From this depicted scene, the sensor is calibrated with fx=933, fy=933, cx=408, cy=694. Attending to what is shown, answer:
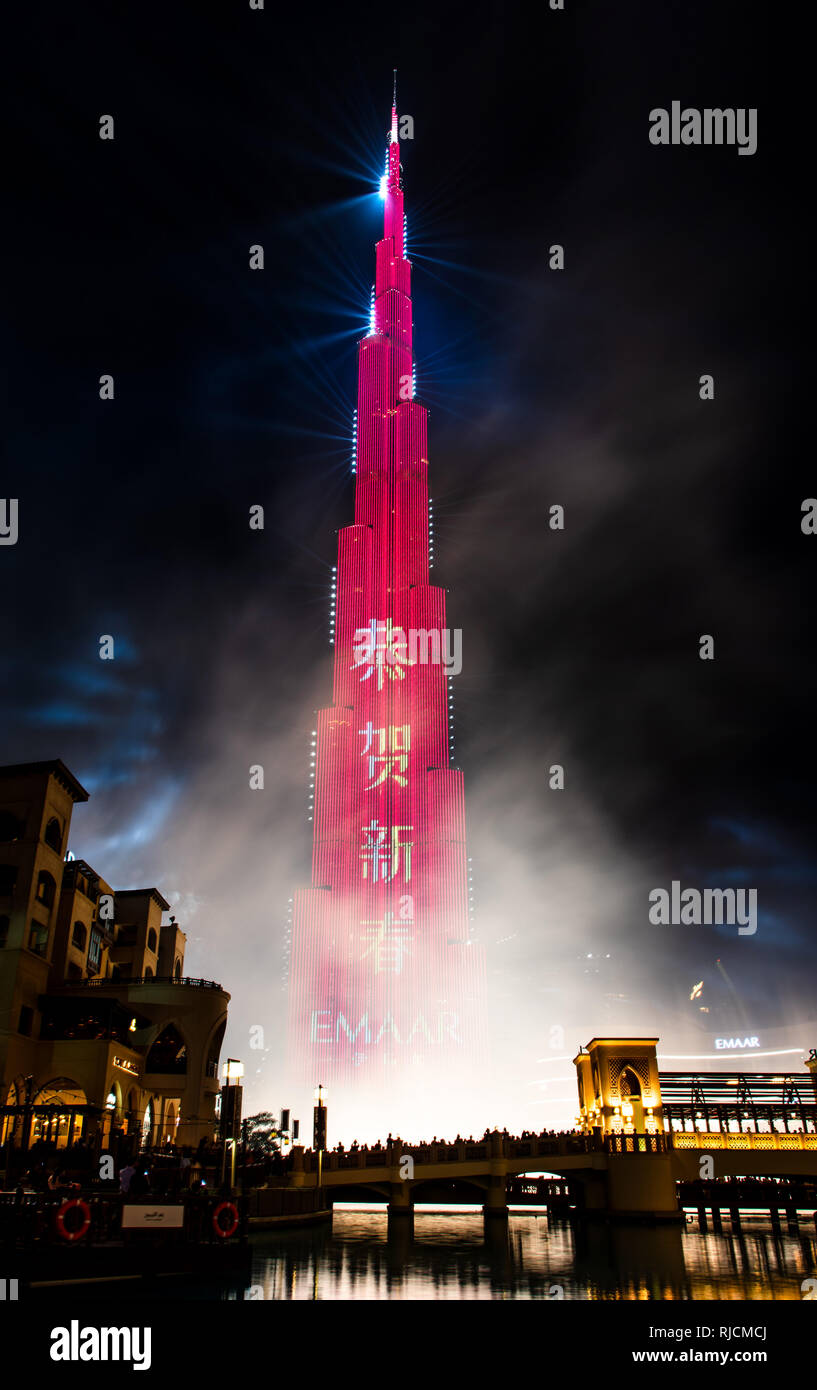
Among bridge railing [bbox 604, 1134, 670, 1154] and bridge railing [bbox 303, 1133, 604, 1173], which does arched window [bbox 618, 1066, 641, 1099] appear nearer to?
bridge railing [bbox 604, 1134, 670, 1154]

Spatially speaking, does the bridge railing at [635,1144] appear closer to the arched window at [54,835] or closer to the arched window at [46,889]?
the arched window at [46,889]

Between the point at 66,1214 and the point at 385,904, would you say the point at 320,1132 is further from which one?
the point at 385,904

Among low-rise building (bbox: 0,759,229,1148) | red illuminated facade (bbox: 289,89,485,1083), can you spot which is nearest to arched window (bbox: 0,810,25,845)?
low-rise building (bbox: 0,759,229,1148)

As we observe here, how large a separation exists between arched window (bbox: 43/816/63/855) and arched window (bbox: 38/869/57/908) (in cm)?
197

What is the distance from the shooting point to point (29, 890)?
55906 mm

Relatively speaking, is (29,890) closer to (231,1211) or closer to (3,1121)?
(3,1121)

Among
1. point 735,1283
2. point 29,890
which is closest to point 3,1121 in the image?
point 29,890

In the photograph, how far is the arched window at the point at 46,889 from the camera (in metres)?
58.1

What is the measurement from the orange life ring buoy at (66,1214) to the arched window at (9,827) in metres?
40.8

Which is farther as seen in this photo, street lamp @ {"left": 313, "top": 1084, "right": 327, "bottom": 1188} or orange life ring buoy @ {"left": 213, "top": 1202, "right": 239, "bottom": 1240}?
street lamp @ {"left": 313, "top": 1084, "right": 327, "bottom": 1188}

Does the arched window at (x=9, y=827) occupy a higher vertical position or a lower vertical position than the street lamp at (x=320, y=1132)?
higher

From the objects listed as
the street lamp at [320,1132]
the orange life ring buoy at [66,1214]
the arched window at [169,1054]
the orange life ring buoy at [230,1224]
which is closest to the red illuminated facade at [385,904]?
the arched window at [169,1054]

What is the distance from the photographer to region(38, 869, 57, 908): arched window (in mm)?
58062

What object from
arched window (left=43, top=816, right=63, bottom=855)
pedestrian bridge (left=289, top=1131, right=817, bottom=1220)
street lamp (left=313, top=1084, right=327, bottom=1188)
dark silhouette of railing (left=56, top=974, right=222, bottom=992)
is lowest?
pedestrian bridge (left=289, top=1131, right=817, bottom=1220)
